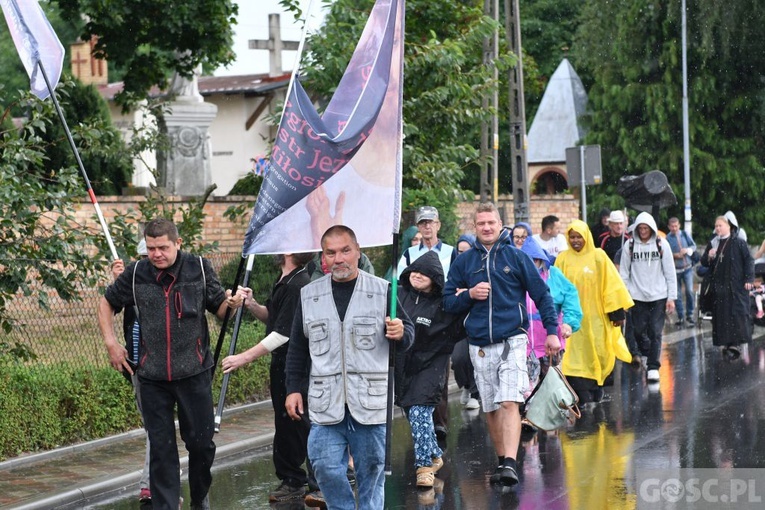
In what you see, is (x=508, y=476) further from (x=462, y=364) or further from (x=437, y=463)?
(x=462, y=364)

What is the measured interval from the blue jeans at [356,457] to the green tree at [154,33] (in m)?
13.2

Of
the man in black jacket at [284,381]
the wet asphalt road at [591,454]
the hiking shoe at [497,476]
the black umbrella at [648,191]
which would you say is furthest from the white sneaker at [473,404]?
the black umbrella at [648,191]

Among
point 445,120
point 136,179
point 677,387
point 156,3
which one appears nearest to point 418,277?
point 677,387

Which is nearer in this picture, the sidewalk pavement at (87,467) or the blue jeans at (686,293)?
the sidewalk pavement at (87,467)

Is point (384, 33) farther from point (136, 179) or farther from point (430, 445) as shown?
point (136, 179)

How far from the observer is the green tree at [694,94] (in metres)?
38.9

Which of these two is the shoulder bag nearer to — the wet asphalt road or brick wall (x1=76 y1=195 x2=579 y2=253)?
the wet asphalt road

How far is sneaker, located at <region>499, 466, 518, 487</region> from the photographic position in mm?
8734

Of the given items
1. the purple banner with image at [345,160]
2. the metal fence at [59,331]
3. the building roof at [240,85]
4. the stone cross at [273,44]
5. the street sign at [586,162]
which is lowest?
the metal fence at [59,331]

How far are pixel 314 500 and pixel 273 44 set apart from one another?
130 feet

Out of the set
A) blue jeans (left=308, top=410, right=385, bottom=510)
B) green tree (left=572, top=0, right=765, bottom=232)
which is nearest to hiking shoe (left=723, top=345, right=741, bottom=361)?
blue jeans (left=308, top=410, right=385, bottom=510)

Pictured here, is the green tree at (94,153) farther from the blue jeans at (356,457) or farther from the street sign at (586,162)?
the blue jeans at (356,457)

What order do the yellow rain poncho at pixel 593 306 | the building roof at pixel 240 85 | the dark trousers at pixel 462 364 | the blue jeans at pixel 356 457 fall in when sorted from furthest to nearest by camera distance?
the building roof at pixel 240 85 → the yellow rain poncho at pixel 593 306 → the dark trousers at pixel 462 364 → the blue jeans at pixel 356 457

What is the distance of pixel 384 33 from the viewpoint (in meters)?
7.73
